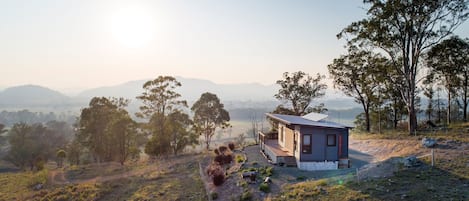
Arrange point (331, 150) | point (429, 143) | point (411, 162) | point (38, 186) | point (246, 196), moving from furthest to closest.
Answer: point (38, 186) < point (331, 150) < point (429, 143) < point (411, 162) < point (246, 196)

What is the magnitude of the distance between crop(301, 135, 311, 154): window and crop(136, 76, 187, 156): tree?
17.9 metres

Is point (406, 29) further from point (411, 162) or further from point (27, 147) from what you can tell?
point (27, 147)

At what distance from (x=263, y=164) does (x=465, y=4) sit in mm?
18650

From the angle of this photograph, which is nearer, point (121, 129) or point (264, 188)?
point (264, 188)

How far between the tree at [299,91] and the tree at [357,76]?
10.7ft

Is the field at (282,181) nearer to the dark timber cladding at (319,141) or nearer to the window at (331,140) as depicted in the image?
the dark timber cladding at (319,141)

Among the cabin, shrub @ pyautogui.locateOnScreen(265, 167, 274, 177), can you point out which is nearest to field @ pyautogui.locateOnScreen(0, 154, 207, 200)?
shrub @ pyautogui.locateOnScreen(265, 167, 274, 177)

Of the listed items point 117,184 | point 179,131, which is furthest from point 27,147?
point 117,184

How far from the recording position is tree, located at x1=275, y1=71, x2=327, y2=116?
114 ft

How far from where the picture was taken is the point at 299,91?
3494 cm

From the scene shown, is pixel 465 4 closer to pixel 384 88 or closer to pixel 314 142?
pixel 384 88

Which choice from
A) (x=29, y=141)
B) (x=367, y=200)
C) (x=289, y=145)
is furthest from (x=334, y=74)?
(x=29, y=141)

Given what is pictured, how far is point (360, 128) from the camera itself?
3778cm

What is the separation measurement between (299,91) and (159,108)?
17710mm
